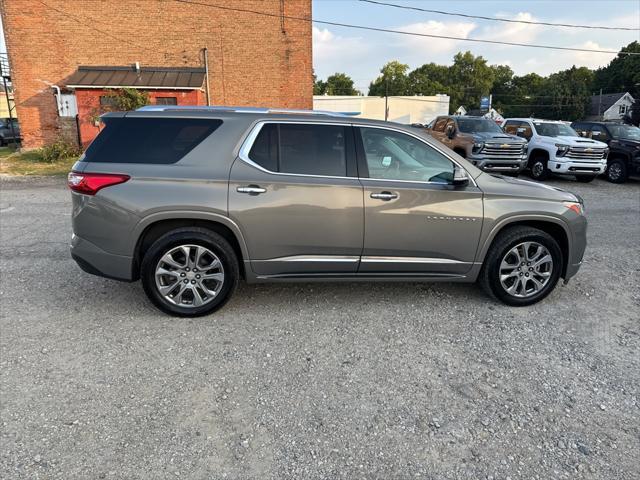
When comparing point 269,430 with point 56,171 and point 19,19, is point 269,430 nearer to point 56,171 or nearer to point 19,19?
point 56,171

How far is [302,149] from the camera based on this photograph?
13.3 feet

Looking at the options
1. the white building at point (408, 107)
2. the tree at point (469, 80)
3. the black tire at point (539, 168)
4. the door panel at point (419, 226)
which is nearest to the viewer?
the door panel at point (419, 226)

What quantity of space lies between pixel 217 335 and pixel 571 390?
105 inches

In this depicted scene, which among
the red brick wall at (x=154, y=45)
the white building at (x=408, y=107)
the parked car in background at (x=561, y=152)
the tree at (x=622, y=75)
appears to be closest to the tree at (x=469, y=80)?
the tree at (x=622, y=75)

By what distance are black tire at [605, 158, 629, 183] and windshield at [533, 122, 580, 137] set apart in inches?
55.3

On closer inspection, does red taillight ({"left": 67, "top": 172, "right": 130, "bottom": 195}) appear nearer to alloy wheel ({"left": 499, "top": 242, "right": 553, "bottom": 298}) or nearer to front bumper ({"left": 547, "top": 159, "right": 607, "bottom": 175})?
alloy wheel ({"left": 499, "top": 242, "right": 553, "bottom": 298})

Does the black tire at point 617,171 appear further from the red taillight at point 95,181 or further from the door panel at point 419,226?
the red taillight at point 95,181

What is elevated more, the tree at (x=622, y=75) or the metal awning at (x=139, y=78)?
the tree at (x=622, y=75)

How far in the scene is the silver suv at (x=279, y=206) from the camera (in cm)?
386

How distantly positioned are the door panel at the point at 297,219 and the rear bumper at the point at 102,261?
1.02 m

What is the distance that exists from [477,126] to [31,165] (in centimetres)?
1577

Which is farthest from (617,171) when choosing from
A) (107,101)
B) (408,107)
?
(408,107)

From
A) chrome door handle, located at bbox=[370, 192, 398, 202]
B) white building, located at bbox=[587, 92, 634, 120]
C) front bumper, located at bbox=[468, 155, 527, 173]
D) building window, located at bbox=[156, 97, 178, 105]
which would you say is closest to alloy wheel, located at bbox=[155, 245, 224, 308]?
chrome door handle, located at bbox=[370, 192, 398, 202]

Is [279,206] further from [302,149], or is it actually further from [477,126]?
[477,126]
